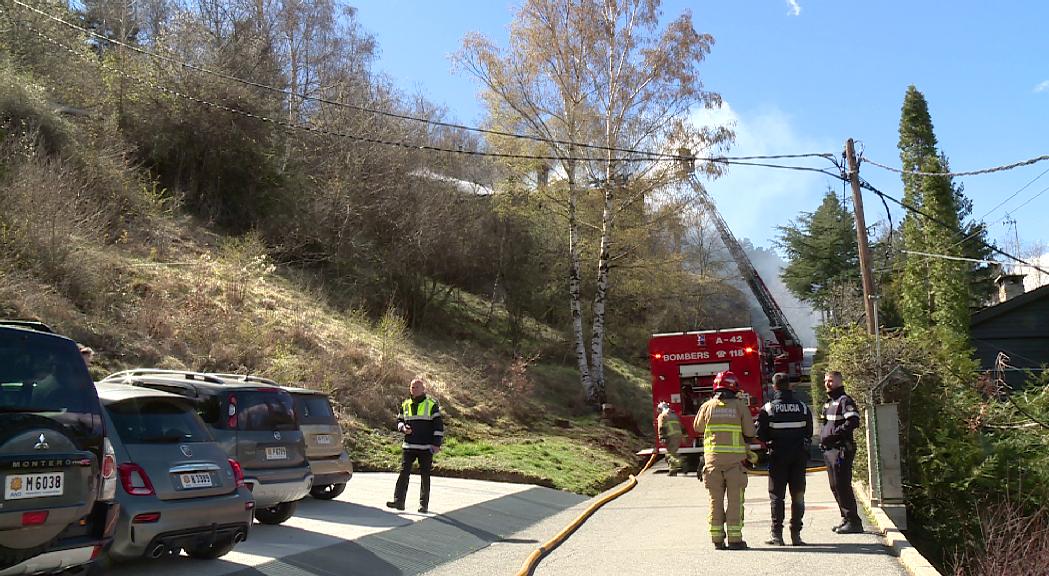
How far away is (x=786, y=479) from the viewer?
31.7 ft

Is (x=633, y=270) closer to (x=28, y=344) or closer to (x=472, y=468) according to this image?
(x=472, y=468)

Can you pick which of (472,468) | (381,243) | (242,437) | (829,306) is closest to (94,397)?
(242,437)

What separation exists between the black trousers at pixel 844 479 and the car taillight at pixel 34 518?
25.9ft

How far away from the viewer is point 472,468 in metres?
16.0

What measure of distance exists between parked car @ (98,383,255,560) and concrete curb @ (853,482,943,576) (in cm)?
598

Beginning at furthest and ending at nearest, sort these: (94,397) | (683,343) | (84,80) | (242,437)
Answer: (84,80)
(683,343)
(242,437)
(94,397)

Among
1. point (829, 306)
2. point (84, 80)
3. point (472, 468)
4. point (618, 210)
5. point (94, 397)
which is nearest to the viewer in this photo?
point (94, 397)

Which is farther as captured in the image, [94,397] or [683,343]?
[683,343]

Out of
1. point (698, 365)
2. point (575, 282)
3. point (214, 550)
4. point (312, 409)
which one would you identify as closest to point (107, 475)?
point (214, 550)

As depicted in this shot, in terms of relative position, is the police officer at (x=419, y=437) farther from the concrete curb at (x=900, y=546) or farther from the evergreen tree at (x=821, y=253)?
the evergreen tree at (x=821, y=253)

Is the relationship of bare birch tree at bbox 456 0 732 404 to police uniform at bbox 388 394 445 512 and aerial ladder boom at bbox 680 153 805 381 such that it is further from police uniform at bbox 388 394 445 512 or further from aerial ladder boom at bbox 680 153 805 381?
police uniform at bbox 388 394 445 512

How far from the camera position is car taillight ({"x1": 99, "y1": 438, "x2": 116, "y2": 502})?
19.7ft

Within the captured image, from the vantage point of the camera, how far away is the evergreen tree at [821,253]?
5688 cm

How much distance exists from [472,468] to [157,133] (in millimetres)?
17524
